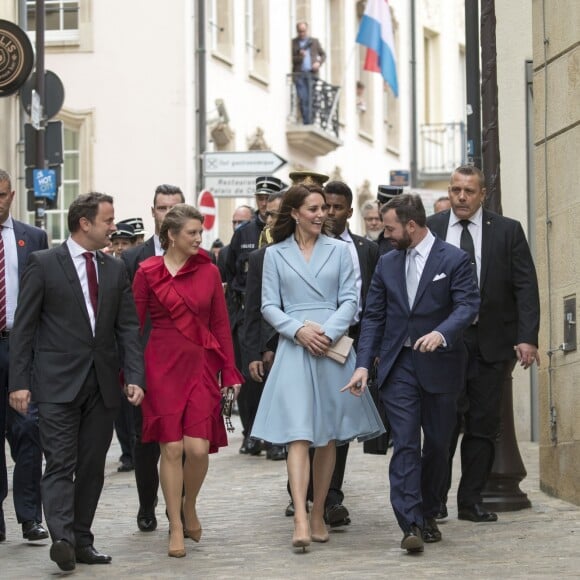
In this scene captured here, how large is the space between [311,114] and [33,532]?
27.3m

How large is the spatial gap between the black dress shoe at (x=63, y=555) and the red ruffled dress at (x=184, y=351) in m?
1.00

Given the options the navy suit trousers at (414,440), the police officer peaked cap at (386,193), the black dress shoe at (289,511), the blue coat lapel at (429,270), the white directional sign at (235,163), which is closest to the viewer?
the navy suit trousers at (414,440)

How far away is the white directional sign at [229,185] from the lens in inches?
1014

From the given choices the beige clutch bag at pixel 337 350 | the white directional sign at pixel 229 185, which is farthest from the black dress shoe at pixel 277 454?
the white directional sign at pixel 229 185

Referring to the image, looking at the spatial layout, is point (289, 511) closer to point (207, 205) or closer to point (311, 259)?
point (311, 259)

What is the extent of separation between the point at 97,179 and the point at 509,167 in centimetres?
1516

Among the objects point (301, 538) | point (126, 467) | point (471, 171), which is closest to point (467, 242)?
point (471, 171)

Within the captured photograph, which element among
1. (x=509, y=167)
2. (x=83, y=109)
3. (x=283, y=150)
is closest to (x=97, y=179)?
(x=83, y=109)

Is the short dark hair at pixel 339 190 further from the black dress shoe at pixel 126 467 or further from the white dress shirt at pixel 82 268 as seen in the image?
the black dress shoe at pixel 126 467

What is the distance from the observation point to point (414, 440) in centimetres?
1062

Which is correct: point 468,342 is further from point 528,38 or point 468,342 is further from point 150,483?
point 528,38

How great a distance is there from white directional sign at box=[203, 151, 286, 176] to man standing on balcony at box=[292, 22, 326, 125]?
1135 centimetres

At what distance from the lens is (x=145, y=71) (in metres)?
31.4

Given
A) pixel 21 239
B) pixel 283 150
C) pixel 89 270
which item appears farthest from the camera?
pixel 283 150
